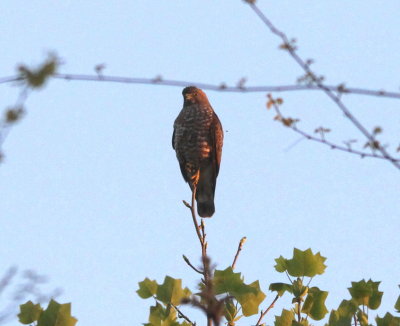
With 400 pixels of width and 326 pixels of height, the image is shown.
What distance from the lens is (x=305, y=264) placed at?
4.85 metres

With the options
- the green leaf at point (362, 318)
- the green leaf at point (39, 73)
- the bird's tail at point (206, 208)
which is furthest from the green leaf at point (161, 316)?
the bird's tail at point (206, 208)

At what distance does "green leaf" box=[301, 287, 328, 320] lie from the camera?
15.9 feet

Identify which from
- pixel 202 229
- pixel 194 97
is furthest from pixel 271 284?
pixel 194 97

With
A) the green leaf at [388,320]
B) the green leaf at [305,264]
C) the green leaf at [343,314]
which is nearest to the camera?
the green leaf at [343,314]

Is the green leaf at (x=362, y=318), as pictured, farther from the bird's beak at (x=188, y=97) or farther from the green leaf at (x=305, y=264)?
the bird's beak at (x=188, y=97)

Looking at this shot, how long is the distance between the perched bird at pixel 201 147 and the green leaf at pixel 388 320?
431 centimetres

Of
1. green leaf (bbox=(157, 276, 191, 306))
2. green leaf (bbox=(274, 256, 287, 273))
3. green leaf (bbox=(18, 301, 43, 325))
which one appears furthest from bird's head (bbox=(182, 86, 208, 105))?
green leaf (bbox=(18, 301, 43, 325))

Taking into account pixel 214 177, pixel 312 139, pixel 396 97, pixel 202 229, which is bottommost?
pixel 396 97

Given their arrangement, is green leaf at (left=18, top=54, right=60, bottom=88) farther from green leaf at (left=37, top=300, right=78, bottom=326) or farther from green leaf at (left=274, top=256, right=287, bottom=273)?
green leaf at (left=274, top=256, right=287, bottom=273)

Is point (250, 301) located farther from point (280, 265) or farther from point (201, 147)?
point (201, 147)

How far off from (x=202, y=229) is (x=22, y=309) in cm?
118

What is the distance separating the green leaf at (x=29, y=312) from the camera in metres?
4.32

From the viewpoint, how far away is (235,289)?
4.57 meters

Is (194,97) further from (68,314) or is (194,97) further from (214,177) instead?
(68,314)
